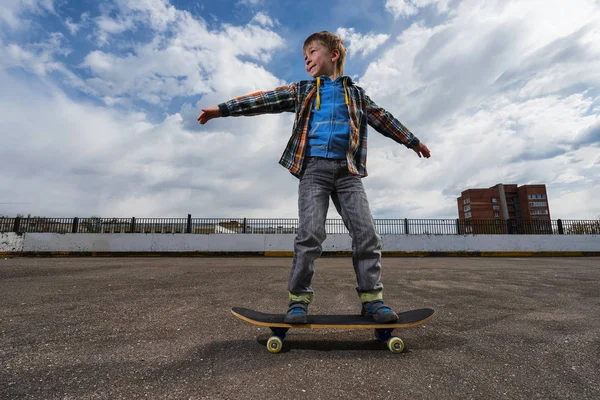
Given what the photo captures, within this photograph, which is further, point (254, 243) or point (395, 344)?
point (254, 243)

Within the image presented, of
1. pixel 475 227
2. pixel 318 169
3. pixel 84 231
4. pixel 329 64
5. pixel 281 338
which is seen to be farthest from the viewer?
pixel 475 227

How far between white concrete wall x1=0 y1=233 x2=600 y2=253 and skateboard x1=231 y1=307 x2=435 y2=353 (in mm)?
13460

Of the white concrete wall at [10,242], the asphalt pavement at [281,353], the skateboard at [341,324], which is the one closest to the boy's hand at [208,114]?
the skateboard at [341,324]

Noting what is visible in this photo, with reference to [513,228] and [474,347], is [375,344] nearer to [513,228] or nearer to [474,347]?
[474,347]

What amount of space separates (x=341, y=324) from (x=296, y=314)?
0.26 metres

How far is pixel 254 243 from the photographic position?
1582 cm

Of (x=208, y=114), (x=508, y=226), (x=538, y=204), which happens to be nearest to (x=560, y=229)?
(x=508, y=226)

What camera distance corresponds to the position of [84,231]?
1627cm

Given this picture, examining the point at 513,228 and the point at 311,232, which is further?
the point at 513,228

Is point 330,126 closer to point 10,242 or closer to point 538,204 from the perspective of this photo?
point 10,242

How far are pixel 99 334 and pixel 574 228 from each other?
2417 cm

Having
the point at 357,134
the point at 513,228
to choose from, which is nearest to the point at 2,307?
the point at 357,134

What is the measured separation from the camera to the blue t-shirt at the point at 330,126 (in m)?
2.06

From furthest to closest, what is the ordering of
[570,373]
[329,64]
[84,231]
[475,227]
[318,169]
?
[475,227] → [84,231] → [329,64] → [318,169] → [570,373]
